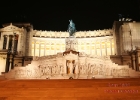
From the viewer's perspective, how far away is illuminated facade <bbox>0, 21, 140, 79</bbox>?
3825 cm

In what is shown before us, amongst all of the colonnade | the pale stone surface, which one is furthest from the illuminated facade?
the pale stone surface

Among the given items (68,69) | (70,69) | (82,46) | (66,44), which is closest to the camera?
(70,69)

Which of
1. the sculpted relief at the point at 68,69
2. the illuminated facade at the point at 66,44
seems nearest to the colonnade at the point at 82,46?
the illuminated facade at the point at 66,44

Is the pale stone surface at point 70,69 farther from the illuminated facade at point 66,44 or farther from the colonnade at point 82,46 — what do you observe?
the colonnade at point 82,46

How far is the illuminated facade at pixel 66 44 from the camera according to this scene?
125ft

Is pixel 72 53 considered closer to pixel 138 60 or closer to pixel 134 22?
pixel 138 60

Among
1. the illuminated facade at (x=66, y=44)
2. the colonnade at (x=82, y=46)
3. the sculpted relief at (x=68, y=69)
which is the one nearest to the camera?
the sculpted relief at (x=68, y=69)

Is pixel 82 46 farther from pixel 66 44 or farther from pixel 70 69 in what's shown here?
pixel 70 69

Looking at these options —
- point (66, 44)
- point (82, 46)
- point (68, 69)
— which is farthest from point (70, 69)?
point (82, 46)

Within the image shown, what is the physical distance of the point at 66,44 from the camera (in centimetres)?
4381

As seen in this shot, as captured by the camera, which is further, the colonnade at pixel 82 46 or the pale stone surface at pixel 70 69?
the colonnade at pixel 82 46

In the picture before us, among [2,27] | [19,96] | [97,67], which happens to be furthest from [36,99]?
[2,27]

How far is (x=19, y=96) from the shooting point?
8.44 metres

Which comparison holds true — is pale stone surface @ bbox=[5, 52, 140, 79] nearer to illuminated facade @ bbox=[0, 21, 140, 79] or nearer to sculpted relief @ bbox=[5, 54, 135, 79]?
sculpted relief @ bbox=[5, 54, 135, 79]
